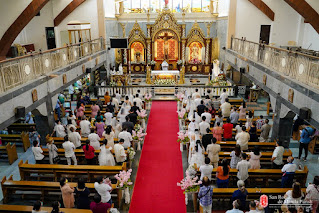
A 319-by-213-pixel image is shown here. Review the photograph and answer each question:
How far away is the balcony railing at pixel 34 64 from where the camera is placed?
8.75 metres

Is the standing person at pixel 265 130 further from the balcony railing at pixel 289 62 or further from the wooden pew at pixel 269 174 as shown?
the wooden pew at pixel 269 174

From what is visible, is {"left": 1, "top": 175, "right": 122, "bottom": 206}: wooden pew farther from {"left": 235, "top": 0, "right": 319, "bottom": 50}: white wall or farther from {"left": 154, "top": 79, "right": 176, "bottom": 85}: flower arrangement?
{"left": 235, "top": 0, "right": 319, "bottom": 50}: white wall

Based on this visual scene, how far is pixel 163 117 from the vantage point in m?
15.9

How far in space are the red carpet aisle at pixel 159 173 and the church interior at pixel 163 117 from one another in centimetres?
5

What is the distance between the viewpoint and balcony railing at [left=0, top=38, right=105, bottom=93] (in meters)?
8.75

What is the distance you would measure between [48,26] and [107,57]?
215 inches

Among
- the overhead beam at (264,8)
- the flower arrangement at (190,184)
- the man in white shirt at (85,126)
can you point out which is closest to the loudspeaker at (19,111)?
the man in white shirt at (85,126)

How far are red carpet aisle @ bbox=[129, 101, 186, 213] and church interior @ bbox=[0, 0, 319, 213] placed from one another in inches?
2.1

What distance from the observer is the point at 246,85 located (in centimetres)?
2075

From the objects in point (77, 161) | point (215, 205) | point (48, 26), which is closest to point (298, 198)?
point (215, 205)

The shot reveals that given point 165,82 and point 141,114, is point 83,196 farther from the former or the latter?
point 165,82

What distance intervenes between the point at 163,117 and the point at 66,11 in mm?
→ 12534

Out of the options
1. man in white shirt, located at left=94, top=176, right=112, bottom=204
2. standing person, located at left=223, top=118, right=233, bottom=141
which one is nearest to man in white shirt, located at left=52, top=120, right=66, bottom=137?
man in white shirt, located at left=94, top=176, right=112, bottom=204

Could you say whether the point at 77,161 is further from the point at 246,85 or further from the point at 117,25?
the point at 117,25
